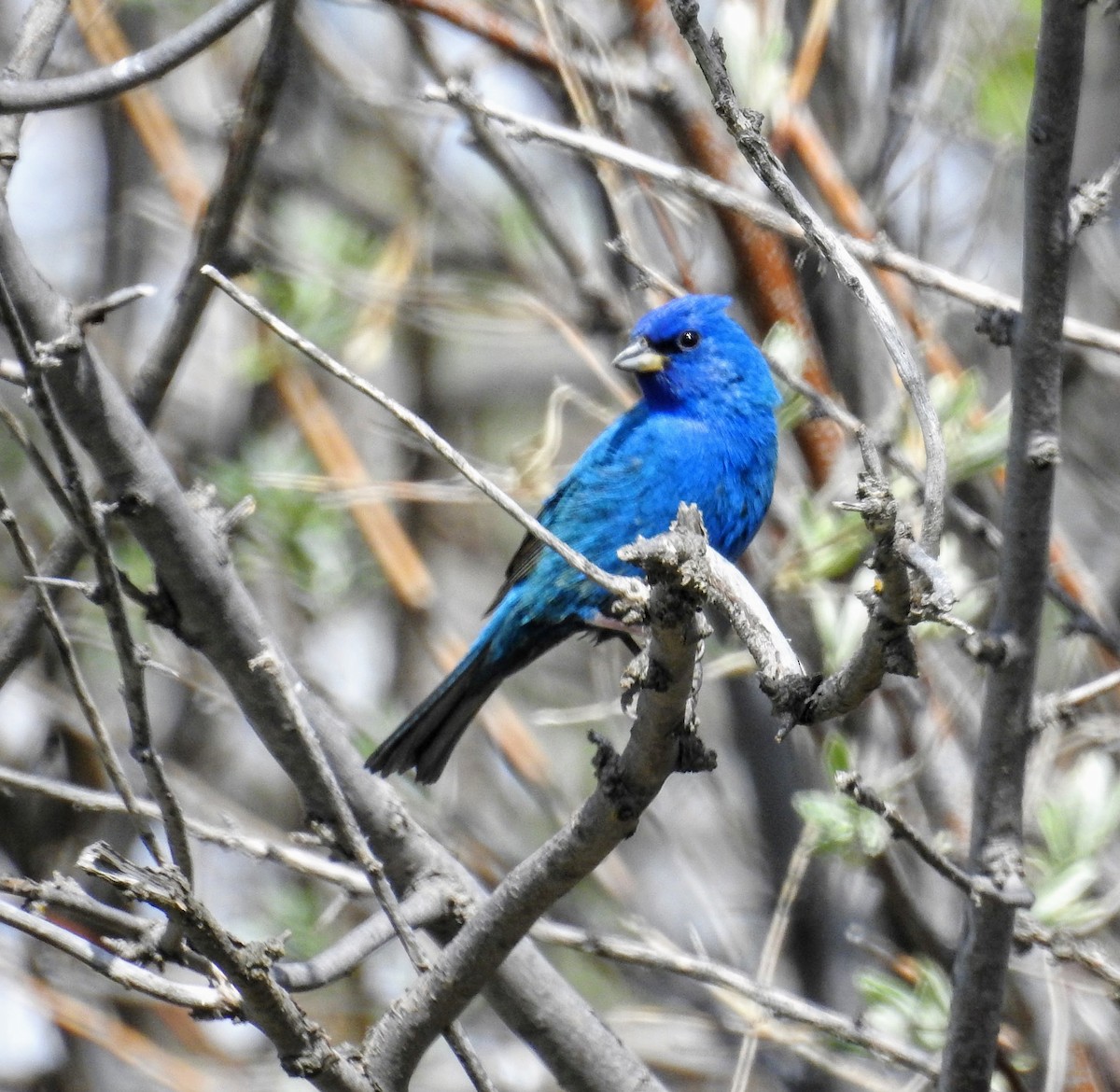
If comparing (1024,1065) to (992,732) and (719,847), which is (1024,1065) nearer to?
(992,732)

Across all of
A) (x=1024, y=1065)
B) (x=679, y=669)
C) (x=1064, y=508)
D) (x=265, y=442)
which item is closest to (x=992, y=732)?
(x=679, y=669)

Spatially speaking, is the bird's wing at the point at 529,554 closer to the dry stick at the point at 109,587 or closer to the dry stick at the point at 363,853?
the dry stick at the point at 363,853

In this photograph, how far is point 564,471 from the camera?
527 cm

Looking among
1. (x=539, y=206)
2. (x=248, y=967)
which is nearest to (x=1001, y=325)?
(x=248, y=967)

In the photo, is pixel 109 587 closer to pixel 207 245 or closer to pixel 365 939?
pixel 365 939

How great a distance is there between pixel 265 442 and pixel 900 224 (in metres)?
2.62

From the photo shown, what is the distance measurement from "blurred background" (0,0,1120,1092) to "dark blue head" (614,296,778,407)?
0.61 feet

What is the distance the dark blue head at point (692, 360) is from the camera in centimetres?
468

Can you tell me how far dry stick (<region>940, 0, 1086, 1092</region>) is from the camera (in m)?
2.05

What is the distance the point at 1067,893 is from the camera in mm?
3527

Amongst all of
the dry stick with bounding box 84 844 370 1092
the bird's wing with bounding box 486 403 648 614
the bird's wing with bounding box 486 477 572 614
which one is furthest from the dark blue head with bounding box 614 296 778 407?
the dry stick with bounding box 84 844 370 1092

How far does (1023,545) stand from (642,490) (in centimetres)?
228

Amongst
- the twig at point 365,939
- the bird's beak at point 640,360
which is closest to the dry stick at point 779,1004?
the twig at point 365,939

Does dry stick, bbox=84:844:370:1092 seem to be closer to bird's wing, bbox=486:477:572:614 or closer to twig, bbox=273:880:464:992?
twig, bbox=273:880:464:992
